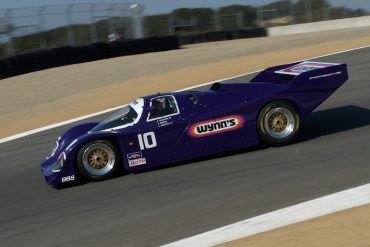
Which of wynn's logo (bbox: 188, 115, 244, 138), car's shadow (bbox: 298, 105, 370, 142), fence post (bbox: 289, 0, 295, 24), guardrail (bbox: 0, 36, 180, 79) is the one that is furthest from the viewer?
fence post (bbox: 289, 0, 295, 24)

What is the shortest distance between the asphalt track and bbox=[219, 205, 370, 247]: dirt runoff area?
0.78 meters

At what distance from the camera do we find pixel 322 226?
533 centimetres

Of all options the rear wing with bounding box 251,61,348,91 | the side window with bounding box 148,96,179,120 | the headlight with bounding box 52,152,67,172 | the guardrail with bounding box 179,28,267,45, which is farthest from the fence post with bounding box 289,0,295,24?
the headlight with bounding box 52,152,67,172

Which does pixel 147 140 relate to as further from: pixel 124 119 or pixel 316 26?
pixel 316 26

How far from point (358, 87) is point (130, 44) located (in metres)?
20.3

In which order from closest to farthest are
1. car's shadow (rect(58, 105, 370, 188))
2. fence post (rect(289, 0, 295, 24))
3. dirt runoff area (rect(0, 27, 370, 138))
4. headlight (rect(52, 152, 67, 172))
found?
1. headlight (rect(52, 152, 67, 172))
2. car's shadow (rect(58, 105, 370, 188))
3. dirt runoff area (rect(0, 27, 370, 138))
4. fence post (rect(289, 0, 295, 24))

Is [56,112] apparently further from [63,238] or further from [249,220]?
[249,220]

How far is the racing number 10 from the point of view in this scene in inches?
332

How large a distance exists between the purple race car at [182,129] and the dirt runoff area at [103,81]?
6.29 meters

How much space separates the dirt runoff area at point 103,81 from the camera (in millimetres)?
16578

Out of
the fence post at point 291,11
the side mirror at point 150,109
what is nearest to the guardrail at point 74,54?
the side mirror at point 150,109

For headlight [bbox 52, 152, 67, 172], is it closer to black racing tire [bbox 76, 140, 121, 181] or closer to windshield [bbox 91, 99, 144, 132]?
black racing tire [bbox 76, 140, 121, 181]

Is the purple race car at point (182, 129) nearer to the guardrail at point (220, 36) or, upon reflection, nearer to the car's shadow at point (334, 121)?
the car's shadow at point (334, 121)

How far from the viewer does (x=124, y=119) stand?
8.72m
